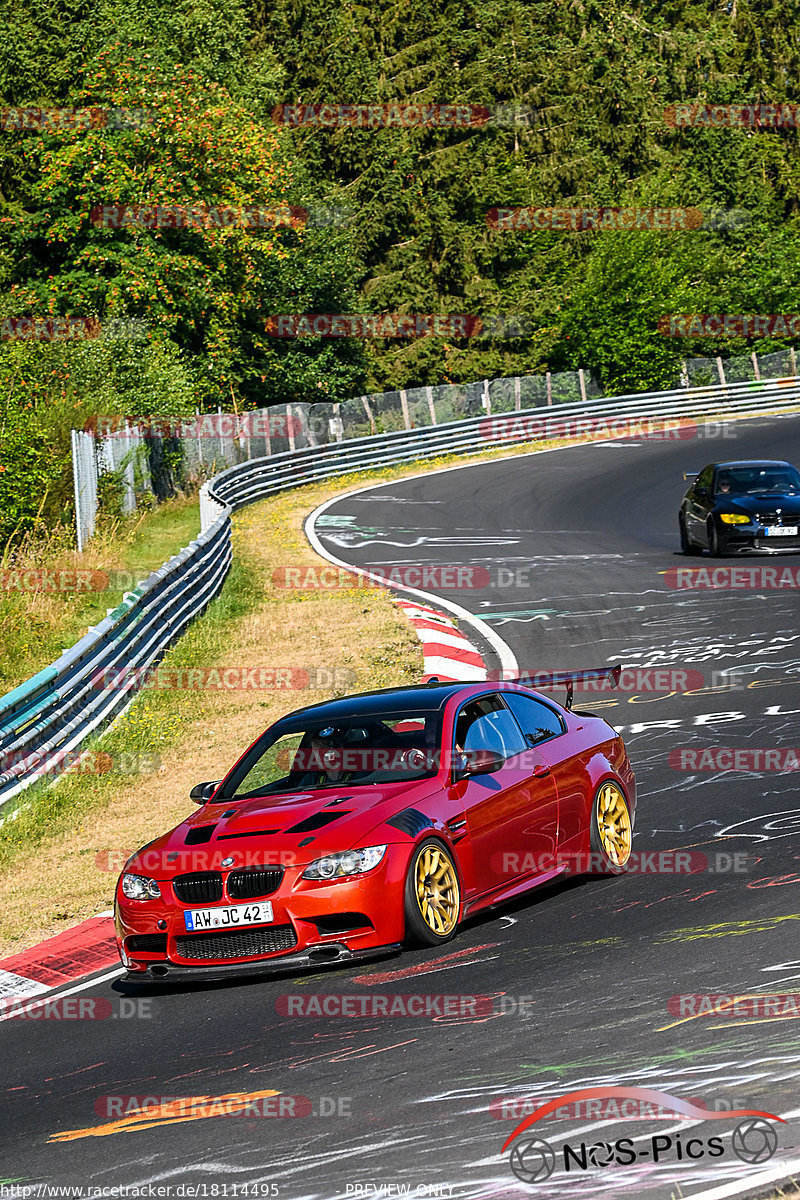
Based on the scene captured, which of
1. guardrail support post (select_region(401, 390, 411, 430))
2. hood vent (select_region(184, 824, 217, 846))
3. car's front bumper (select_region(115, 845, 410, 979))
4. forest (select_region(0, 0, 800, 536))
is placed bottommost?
car's front bumper (select_region(115, 845, 410, 979))

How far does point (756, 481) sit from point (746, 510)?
90cm

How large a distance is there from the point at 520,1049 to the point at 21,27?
52.6 m

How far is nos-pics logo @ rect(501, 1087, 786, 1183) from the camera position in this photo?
5277 mm

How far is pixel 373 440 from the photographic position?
42.9m

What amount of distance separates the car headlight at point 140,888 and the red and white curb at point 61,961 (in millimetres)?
734

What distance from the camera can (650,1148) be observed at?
538 cm

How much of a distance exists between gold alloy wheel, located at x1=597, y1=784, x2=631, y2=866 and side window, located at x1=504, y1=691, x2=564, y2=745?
1.60 ft

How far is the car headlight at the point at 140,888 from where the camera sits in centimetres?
852

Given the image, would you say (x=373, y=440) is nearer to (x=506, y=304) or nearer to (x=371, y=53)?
(x=506, y=304)

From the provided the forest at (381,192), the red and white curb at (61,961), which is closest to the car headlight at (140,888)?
the red and white curb at (61,961)
